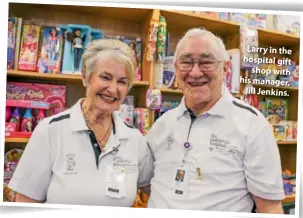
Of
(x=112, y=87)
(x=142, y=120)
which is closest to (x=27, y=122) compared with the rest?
(x=112, y=87)

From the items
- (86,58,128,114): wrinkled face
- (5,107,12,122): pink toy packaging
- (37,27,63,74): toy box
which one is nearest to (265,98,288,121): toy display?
(86,58,128,114): wrinkled face

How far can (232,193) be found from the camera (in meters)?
1.45

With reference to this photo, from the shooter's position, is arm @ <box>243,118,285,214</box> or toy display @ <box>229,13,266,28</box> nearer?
arm @ <box>243,118,285,214</box>

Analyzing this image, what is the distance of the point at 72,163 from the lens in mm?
1471

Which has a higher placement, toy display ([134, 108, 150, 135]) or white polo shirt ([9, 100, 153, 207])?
toy display ([134, 108, 150, 135])

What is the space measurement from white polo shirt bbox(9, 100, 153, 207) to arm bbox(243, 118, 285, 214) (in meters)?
0.50

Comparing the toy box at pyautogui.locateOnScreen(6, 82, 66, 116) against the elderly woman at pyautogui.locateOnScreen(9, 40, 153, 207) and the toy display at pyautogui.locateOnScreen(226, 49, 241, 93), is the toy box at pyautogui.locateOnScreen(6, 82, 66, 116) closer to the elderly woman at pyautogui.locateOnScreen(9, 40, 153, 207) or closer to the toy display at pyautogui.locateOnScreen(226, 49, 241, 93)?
the elderly woman at pyautogui.locateOnScreen(9, 40, 153, 207)

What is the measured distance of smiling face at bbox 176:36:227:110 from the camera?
4.81 ft

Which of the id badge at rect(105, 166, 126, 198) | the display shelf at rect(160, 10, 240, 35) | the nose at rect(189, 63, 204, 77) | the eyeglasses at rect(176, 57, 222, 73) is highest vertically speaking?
the display shelf at rect(160, 10, 240, 35)

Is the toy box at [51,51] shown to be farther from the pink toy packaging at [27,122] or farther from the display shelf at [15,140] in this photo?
the display shelf at [15,140]

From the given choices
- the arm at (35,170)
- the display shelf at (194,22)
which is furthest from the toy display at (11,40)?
the display shelf at (194,22)

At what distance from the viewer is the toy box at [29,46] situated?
148 centimetres

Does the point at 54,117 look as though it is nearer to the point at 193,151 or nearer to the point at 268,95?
the point at 193,151

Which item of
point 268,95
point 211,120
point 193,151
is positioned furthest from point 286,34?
point 193,151
